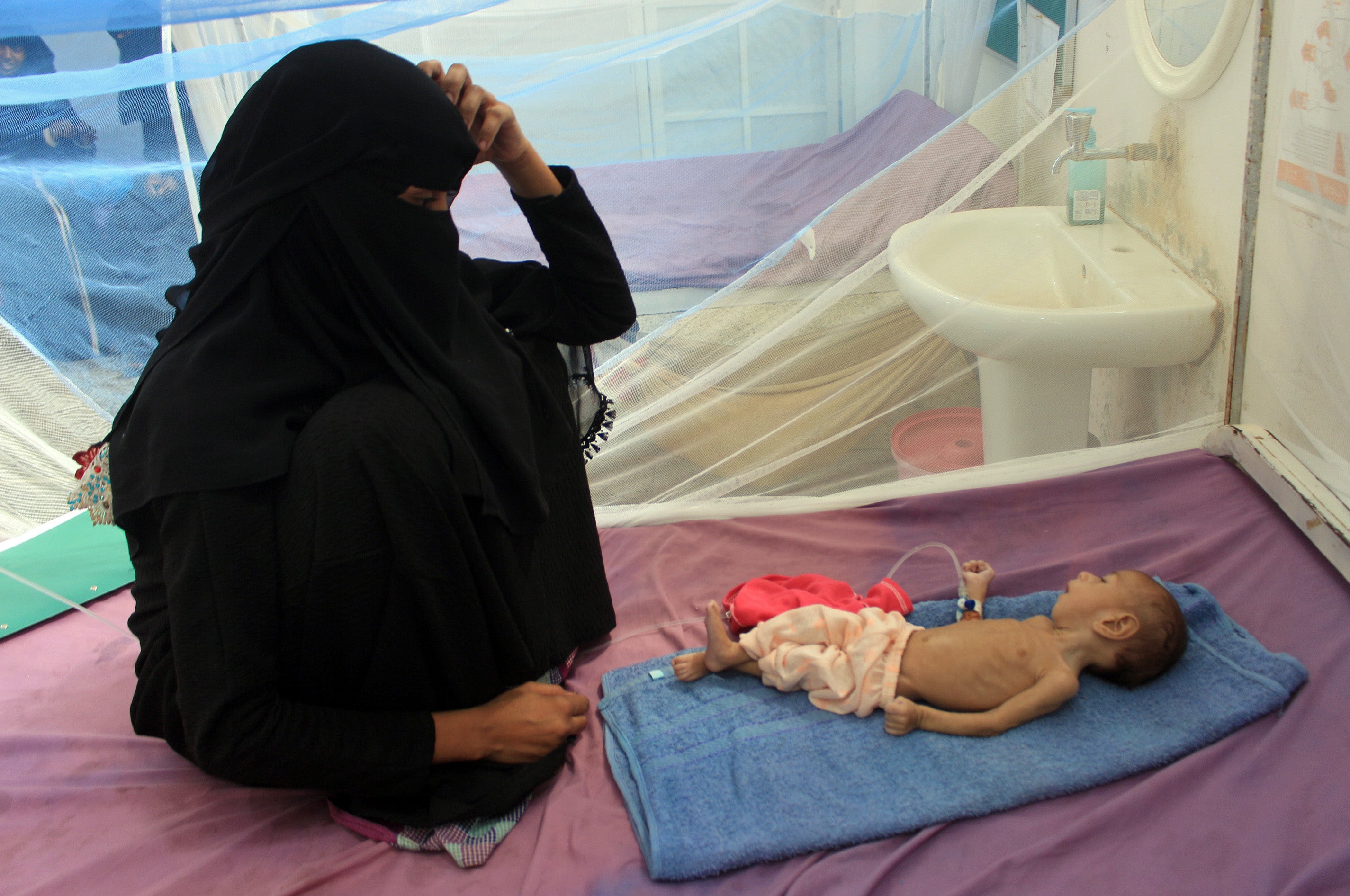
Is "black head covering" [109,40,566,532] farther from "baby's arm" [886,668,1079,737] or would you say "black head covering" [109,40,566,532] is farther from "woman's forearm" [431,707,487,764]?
"baby's arm" [886,668,1079,737]

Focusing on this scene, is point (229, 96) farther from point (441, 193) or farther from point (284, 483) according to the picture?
point (284, 483)

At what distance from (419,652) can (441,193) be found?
1.70 ft

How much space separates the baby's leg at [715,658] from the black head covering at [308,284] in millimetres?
344

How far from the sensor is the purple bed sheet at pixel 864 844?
2.96 feet

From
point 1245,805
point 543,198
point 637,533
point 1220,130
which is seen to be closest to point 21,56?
point 543,198

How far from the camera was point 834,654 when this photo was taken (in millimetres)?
1172

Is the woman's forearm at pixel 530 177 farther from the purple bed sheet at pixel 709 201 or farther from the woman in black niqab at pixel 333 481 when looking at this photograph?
the purple bed sheet at pixel 709 201

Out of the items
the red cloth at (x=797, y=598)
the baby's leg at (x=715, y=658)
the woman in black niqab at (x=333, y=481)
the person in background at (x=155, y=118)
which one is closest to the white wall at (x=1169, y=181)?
the red cloth at (x=797, y=598)

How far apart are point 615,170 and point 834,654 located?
1.68 metres

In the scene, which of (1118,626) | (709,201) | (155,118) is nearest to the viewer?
(1118,626)

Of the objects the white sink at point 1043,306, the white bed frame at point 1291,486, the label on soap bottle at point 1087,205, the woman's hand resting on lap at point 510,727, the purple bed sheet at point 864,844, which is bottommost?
the purple bed sheet at point 864,844

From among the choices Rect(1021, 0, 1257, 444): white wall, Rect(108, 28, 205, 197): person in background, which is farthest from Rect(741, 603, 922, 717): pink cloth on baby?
Rect(108, 28, 205, 197): person in background

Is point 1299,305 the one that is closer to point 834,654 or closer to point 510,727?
point 834,654

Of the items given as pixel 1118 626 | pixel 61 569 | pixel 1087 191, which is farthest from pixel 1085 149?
pixel 61 569
